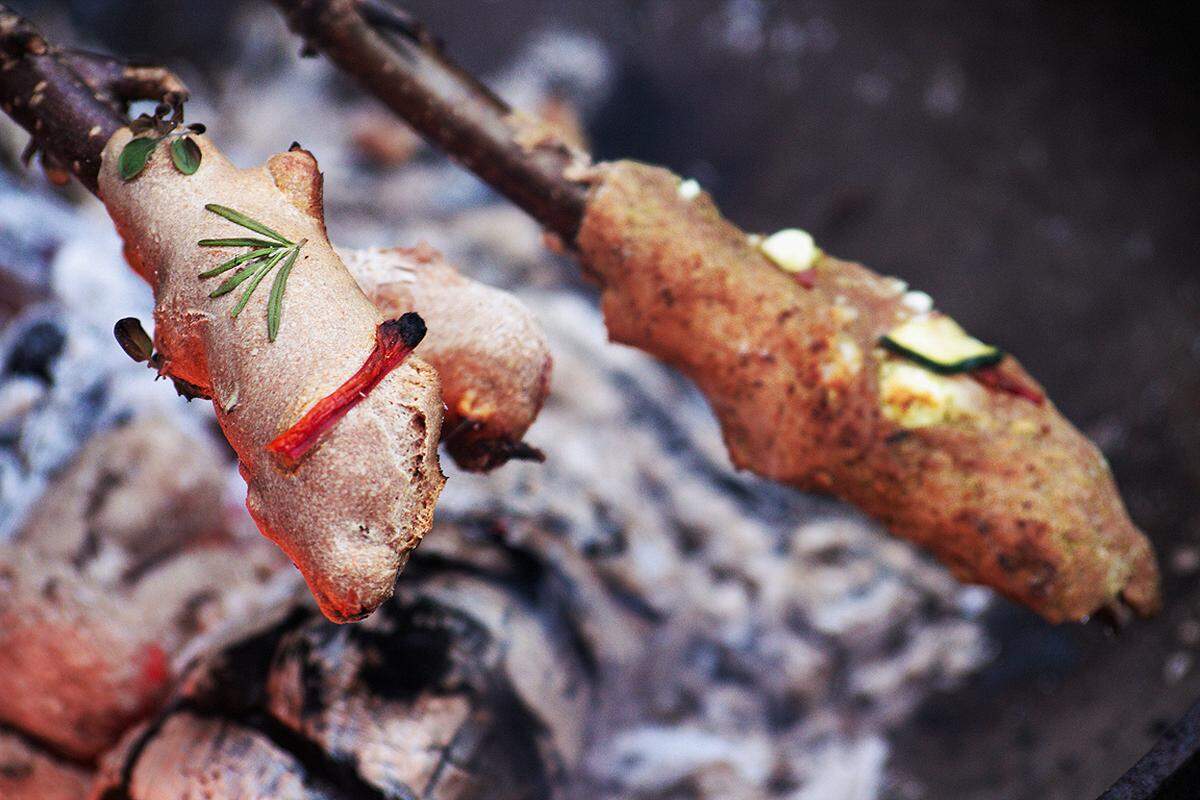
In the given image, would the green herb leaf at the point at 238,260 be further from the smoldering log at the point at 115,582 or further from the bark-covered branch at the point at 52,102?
the smoldering log at the point at 115,582

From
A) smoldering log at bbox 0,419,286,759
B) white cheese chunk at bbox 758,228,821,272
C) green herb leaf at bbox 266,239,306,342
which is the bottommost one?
smoldering log at bbox 0,419,286,759

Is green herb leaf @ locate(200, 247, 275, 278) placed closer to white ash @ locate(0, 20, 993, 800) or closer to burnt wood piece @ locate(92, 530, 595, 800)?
burnt wood piece @ locate(92, 530, 595, 800)

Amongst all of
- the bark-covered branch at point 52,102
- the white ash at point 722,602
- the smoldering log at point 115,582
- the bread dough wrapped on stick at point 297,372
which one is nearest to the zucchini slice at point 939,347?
the bread dough wrapped on stick at point 297,372

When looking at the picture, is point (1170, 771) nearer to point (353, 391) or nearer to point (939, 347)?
point (939, 347)

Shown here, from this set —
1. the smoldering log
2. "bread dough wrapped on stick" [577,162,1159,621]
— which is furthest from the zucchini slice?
the smoldering log

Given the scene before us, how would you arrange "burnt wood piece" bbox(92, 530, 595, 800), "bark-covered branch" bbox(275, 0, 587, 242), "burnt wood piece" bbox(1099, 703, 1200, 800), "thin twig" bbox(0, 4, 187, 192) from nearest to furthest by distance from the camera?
"burnt wood piece" bbox(1099, 703, 1200, 800), "thin twig" bbox(0, 4, 187, 192), "burnt wood piece" bbox(92, 530, 595, 800), "bark-covered branch" bbox(275, 0, 587, 242)

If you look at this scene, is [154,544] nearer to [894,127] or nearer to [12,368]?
[12,368]
